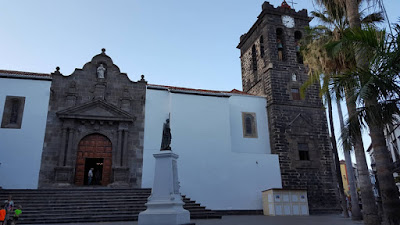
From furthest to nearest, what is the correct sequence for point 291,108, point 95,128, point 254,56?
point 254,56
point 291,108
point 95,128

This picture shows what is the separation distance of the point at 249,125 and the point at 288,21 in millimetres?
7840

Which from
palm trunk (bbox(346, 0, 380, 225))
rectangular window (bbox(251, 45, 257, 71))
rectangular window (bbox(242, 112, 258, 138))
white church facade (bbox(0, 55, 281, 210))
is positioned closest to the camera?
palm trunk (bbox(346, 0, 380, 225))

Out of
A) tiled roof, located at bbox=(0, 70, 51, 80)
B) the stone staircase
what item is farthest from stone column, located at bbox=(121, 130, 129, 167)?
tiled roof, located at bbox=(0, 70, 51, 80)

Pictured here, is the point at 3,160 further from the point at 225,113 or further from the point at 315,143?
the point at 315,143

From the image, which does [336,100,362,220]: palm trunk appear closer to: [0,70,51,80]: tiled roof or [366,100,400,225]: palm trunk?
[366,100,400,225]: palm trunk

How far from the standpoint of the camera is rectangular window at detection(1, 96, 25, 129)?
1589 cm

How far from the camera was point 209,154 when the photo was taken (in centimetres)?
1753

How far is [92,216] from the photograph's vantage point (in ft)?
39.0

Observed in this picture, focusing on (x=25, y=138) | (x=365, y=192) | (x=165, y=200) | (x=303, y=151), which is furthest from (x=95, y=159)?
(x=365, y=192)

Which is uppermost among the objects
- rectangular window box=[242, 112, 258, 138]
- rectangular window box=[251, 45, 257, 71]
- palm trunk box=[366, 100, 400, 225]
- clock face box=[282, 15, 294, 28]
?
clock face box=[282, 15, 294, 28]

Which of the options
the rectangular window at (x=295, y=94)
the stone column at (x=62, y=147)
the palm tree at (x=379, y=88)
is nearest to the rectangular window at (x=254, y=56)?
the rectangular window at (x=295, y=94)

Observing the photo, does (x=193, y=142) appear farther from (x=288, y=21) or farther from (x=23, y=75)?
(x=288, y=21)

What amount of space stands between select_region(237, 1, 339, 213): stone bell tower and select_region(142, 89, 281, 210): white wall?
4.70 feet

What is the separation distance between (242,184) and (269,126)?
13.8ft
